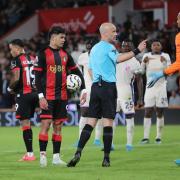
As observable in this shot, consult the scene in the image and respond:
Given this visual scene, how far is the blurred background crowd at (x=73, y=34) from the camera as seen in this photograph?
83.1ft

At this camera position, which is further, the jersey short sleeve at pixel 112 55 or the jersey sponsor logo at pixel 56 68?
the jersey sponsor logo at pixel 56 68

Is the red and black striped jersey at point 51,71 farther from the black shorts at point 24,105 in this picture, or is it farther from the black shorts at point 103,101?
the black shorts at point 24,105

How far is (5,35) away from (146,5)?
7.01 meters

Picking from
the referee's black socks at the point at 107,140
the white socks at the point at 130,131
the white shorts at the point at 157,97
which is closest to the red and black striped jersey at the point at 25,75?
the referee's black socks at the point at 107,140

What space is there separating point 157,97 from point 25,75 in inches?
181

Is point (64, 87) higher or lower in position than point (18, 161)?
higher

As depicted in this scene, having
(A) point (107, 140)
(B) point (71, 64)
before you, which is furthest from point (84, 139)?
(B) point (71, 64)

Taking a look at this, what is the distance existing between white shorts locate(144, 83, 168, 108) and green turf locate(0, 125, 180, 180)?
2.89ft

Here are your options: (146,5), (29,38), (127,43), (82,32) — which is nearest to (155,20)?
(146,5)

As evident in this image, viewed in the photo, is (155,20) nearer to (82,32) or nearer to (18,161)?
(82,32)

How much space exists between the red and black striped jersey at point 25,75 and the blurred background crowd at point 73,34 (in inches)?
337

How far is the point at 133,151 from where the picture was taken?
46.8ft

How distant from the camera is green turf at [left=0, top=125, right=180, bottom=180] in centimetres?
1012

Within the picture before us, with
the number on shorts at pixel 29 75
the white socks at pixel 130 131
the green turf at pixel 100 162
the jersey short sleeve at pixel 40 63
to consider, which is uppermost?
the jersey short sleeve at pixel 40 63
